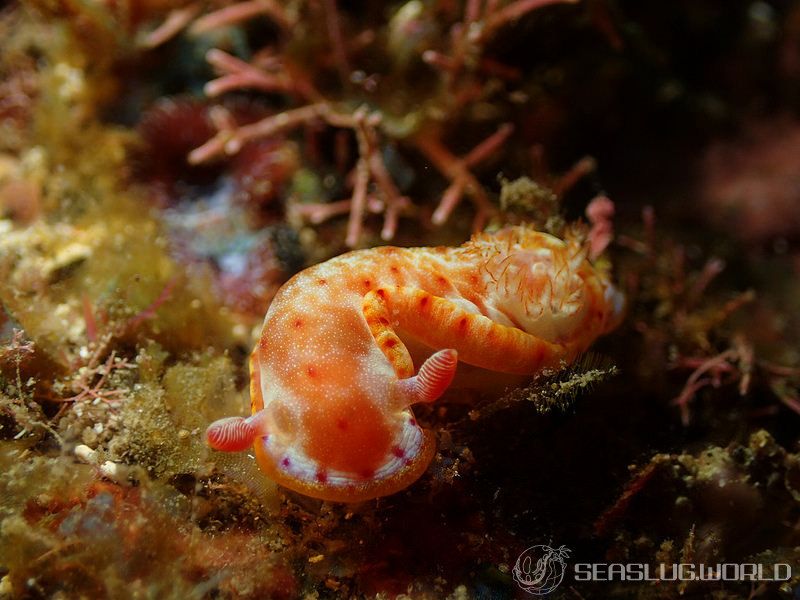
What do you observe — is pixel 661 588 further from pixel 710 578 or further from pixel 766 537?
pixel 766 537

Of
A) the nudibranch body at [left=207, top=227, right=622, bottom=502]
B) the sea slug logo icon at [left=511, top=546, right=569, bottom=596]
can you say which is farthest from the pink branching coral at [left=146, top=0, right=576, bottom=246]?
the sea slug logo icon at [left=511, top=546, right=569, bottom=596]

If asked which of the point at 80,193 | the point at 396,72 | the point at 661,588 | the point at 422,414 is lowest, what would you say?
the point at 661,588

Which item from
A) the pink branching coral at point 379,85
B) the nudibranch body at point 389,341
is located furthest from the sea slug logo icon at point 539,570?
the pink branching coral at point 379,85

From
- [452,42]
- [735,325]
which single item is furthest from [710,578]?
[452,42]

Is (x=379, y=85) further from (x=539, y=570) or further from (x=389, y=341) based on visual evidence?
(x=539, y=570)

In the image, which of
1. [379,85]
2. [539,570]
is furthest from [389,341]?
[379,85]
